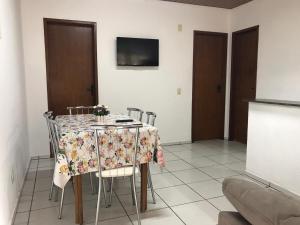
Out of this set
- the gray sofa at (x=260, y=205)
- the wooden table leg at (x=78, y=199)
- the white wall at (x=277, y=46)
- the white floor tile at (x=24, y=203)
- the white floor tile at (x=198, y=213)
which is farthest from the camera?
the white wall at (x=277, y=46)

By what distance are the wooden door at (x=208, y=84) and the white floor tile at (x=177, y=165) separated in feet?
4.33

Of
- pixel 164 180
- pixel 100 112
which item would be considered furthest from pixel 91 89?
pixel 164 180

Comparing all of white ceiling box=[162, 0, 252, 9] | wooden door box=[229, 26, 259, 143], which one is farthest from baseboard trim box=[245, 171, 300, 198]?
white ceiling box=[162, 0, 252, 9]

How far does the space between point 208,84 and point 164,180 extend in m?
2.54

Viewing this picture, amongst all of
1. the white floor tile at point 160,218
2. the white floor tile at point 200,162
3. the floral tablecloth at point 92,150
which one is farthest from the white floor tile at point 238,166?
the floral tablecloth at point 92,150

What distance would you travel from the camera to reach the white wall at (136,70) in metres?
3.77

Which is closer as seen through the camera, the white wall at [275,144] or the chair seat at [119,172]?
the chair seat at [119,172]

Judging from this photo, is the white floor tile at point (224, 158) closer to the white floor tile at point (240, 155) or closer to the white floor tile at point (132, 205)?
the white floor tile at point (240, 155)

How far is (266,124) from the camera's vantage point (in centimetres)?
280

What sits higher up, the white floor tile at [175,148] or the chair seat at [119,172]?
the chair seat at [119,172]

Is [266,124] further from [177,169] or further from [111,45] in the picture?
[111,45]

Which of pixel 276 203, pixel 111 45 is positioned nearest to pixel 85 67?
pixel 111 45

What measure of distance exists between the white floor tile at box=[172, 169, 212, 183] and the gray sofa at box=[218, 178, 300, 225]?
2.18 m

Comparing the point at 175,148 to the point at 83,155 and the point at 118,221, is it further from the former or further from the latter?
the point at 83,155
